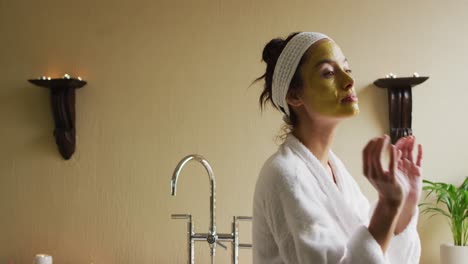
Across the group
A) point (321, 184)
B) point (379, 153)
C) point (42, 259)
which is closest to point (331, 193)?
point (321, 184)

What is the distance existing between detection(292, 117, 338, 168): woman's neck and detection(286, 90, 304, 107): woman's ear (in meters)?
0.04

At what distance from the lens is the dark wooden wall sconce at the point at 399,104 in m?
2.79

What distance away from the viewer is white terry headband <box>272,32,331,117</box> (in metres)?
1.15

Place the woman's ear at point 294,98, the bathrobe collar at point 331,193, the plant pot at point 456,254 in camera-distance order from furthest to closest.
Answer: the plant pot at point 456,254
the woman's ear at point 294,98
the bathrobe collar at point 331,193

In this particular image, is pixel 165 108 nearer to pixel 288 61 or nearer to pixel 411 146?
pixel 288 61

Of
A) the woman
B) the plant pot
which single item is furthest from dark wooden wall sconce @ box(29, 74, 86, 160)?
the woman

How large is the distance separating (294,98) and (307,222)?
0.94 feet

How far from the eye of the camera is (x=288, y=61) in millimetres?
1159

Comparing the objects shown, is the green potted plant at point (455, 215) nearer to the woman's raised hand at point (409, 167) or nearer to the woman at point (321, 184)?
the woman at point (321, 184)

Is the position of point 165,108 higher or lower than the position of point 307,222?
higher

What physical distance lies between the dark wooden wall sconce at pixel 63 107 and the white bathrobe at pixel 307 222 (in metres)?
2.04

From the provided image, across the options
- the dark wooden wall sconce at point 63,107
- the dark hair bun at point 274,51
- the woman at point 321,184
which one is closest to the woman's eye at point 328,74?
the woman at point 321,184

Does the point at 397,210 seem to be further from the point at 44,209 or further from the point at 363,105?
the point at 44,209

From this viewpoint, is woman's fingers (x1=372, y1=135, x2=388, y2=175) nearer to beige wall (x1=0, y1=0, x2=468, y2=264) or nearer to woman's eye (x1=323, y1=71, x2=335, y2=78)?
woman's eye (x1=323, y1=71, x2=335, y2=78)
